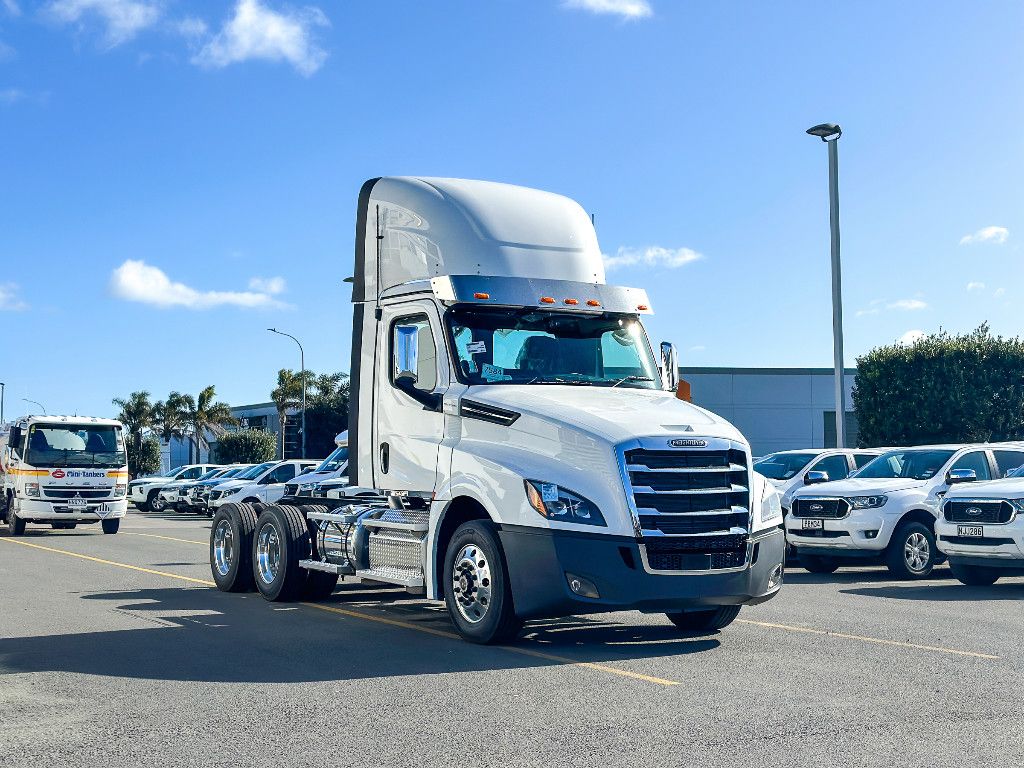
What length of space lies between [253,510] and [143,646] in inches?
169

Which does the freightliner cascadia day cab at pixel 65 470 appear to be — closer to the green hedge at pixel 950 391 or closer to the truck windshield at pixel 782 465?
the truck windshield at pixel 782 465

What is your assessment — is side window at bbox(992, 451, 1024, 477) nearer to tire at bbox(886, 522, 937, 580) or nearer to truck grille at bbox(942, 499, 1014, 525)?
tire at bbox(886, 522, 937, 580)

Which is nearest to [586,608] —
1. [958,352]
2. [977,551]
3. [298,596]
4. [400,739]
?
[400,739]

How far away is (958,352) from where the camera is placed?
144ft

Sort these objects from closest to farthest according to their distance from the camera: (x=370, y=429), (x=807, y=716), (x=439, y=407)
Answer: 1. (x=807, y=716)
2. (x=439, y=407)
3. (x=370, y=429)

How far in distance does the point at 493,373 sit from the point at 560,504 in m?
1.68

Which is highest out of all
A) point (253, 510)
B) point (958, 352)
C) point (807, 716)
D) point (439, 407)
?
point (958, 352)

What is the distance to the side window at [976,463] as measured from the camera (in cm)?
1697

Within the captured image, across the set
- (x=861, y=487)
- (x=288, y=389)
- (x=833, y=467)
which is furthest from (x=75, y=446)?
(x=288, y=389)

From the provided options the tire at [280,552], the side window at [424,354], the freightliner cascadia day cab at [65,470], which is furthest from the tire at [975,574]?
the freightliner cascadia day cab at [65,470]

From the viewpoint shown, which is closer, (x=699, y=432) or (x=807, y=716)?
(x=807, y=716)

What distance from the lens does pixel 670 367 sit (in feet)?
35.8

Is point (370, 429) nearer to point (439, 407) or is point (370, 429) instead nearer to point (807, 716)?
point (439, 407)

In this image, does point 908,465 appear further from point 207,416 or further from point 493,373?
point 207,416
